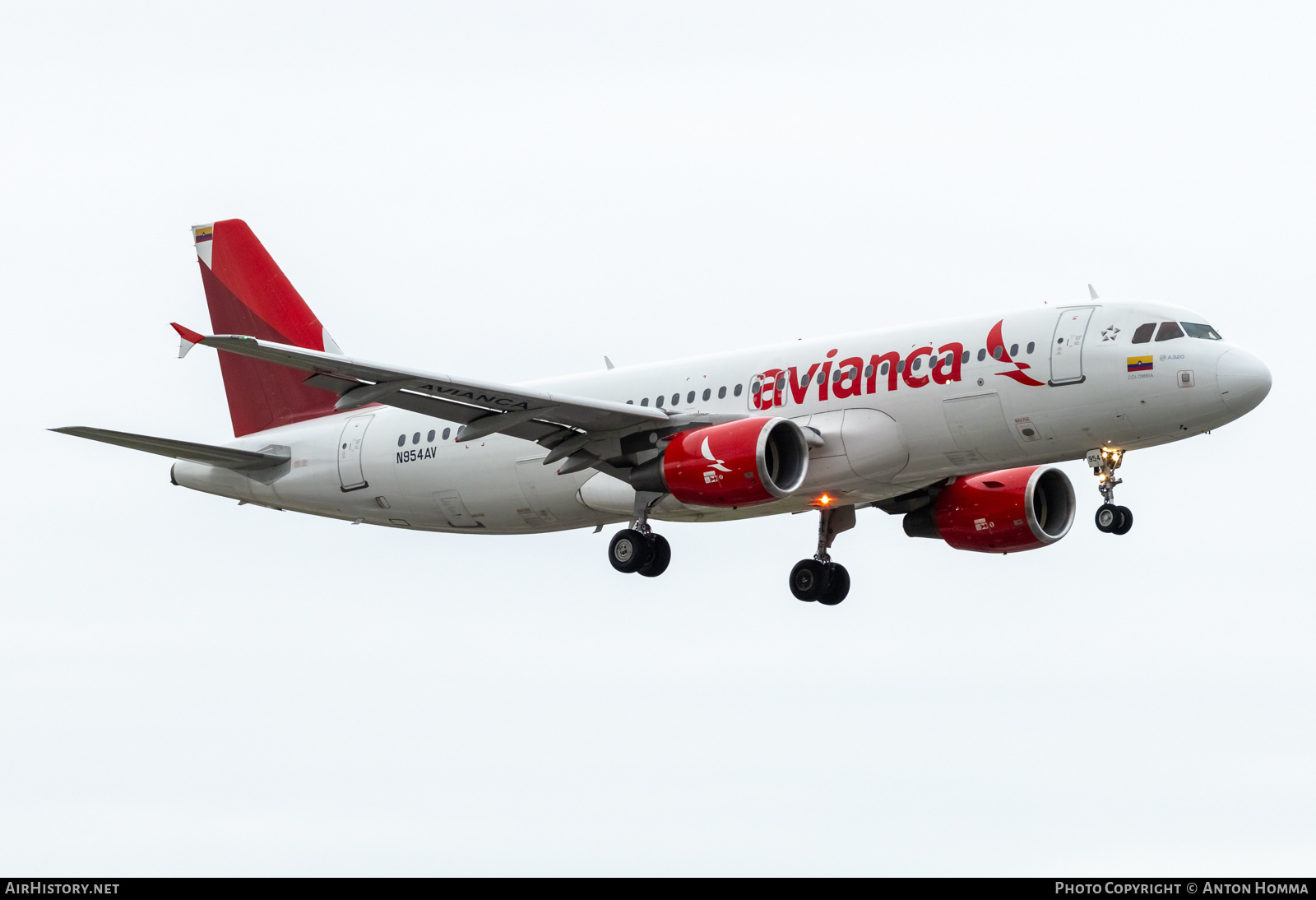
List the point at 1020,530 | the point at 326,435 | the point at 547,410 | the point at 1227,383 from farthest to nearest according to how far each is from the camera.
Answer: the point at 326,435 → the point at 1020,530 → the point at 547,410 → the point at 1227,383

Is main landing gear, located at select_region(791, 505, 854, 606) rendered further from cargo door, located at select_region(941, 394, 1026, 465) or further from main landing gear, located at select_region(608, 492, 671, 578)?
cargo door, located at select_region(941, 394, 1026, 465)

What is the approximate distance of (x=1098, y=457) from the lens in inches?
1398

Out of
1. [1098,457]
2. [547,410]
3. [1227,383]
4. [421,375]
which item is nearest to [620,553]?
[547,410]

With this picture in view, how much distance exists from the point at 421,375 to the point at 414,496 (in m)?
8.48

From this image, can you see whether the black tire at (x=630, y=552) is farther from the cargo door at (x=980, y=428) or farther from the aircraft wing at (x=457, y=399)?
the cargo door at (x=980, y=428)

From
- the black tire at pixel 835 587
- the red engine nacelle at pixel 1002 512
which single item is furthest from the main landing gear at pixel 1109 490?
the black tire at pixel 835 587

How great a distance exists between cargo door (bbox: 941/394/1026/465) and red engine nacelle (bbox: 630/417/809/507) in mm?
2836

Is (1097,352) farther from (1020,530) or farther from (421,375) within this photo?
(421,375)

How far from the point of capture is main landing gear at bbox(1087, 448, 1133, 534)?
3519 centimetres

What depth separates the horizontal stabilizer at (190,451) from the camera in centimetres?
3844

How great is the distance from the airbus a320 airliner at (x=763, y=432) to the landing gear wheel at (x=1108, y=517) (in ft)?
0.31

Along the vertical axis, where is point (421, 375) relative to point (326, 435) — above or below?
below

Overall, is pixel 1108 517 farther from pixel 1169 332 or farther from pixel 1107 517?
pixel 1169 332

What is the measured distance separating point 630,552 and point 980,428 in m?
7.53
